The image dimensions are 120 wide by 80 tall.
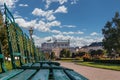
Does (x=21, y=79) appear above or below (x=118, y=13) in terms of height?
below

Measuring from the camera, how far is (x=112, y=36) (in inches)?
3538

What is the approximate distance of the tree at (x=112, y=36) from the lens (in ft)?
290

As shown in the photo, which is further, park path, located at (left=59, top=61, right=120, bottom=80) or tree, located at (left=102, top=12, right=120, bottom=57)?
tree, located at (left=102, top=12, right=120, bottom=57)

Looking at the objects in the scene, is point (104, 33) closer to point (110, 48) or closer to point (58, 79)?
point (110, 48)

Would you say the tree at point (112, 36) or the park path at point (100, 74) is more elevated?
the tree at point (112, 36)

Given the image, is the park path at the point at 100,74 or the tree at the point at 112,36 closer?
the park path at the point at 100,74

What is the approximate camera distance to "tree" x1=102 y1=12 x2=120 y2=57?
290 feet

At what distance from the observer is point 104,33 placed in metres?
92.3

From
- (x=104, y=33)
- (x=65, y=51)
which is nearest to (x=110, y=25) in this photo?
(x=104, y=33)

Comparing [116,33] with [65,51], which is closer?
[116,33]

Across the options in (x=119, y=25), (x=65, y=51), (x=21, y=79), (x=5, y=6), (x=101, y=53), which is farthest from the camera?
(x=65, y=51)

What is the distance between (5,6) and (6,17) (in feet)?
0.66

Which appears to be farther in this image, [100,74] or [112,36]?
[112,36]

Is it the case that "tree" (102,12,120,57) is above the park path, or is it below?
above
